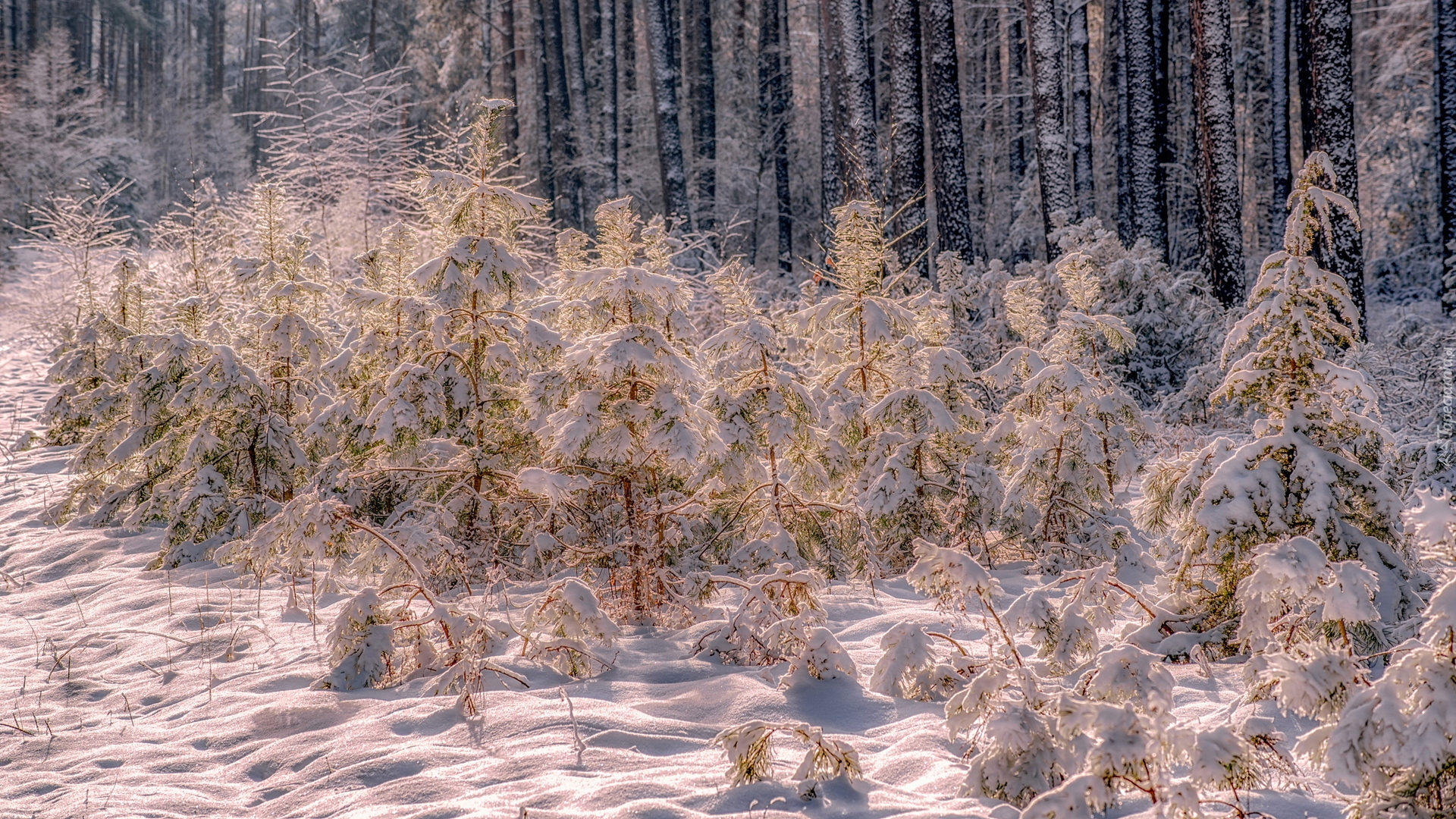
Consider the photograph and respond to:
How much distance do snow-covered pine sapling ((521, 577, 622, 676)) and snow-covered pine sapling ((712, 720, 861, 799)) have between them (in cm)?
116

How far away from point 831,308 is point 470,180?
2052 millimetres

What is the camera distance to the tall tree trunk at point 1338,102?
32.4 ft

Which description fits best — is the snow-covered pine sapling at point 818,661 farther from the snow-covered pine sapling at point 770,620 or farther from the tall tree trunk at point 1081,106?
the tall tree trunk at point 1081,106

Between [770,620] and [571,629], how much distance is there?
82cm

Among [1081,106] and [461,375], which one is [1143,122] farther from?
[461,375]

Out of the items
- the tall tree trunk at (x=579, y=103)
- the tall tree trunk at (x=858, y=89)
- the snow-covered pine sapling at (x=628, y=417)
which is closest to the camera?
the snow-covered pine sapling at (x=628, y=417)

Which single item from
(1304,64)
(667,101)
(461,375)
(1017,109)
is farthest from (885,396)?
(1017,109)

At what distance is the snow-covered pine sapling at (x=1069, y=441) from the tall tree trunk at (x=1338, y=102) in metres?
6.09

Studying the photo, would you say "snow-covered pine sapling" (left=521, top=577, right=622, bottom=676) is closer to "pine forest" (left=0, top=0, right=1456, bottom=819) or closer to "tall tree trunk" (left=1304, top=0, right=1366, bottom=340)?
"pine forest" (left=0, top=0, right=1456, bottom=819)

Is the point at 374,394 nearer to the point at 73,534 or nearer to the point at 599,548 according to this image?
the point at 599,548

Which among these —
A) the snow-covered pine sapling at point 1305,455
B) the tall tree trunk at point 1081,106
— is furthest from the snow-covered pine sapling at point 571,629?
the tall tree trunk at point 1081,106

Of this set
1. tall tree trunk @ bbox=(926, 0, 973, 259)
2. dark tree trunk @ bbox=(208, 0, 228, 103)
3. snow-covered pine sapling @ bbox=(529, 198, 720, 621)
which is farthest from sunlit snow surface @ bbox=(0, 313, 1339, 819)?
dark tree trunk @ bbox=(208, 0, 228, 103)

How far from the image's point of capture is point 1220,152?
35.9 feet

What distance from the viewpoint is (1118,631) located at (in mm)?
4344
